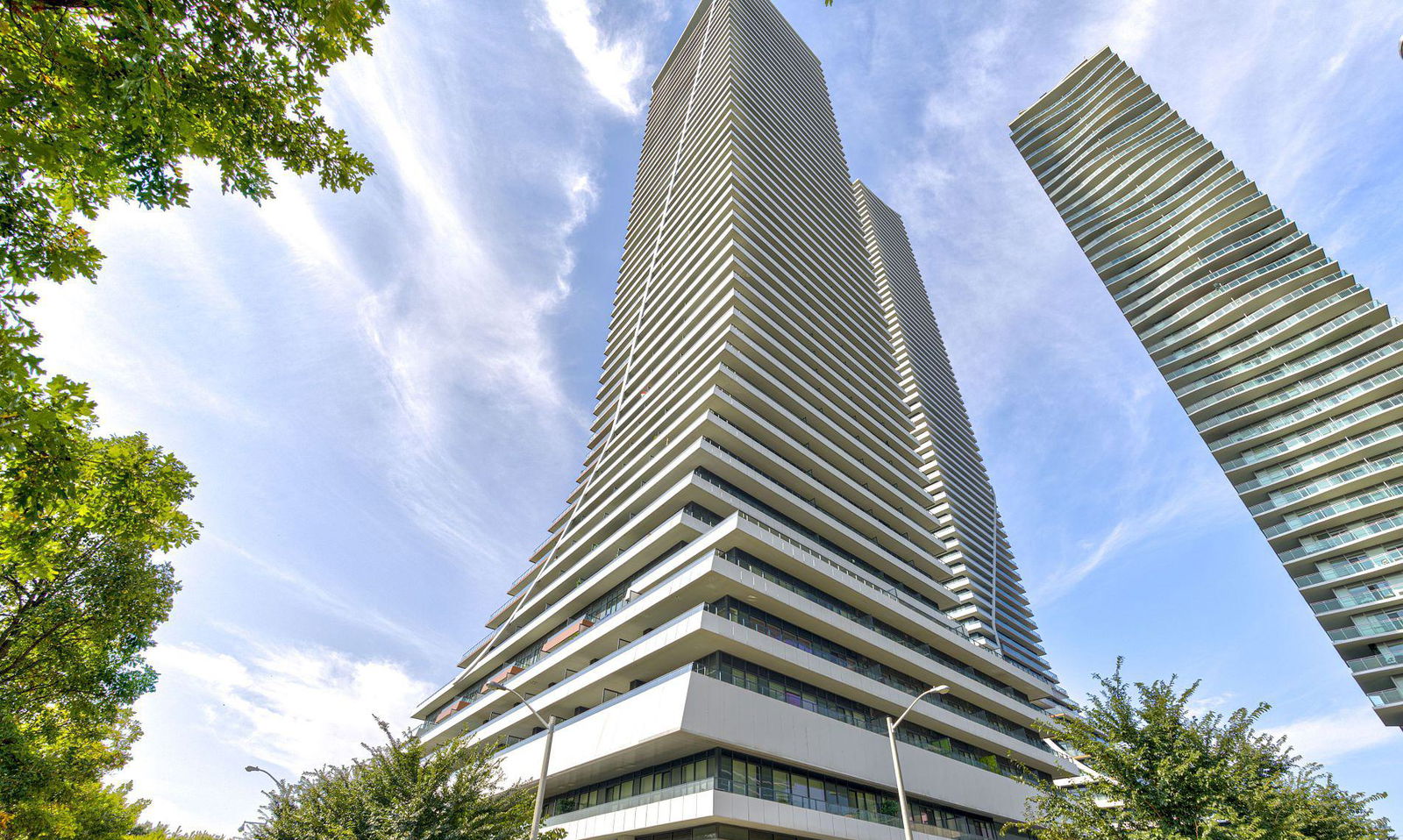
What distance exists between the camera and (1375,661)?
143 ft

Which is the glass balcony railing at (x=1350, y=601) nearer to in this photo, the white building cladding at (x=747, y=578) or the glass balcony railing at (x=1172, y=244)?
the white building cladding at (x=747, y=578)

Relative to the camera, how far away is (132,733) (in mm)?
29547

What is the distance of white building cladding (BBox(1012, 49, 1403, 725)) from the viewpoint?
46.8 m

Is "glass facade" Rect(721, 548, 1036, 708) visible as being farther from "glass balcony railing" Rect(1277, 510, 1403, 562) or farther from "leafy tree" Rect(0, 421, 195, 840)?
"glass balcony railing" Rect(1277, 510, 1403, 562)

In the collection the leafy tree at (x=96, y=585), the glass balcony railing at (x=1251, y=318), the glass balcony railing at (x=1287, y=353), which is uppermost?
the glass balcony railing at (x=1251, y=318)

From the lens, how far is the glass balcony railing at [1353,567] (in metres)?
45.3

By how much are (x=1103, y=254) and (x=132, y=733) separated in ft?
339

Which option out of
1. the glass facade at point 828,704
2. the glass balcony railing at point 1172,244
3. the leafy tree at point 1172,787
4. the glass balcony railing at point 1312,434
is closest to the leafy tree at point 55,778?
the glass facade at point 828,704

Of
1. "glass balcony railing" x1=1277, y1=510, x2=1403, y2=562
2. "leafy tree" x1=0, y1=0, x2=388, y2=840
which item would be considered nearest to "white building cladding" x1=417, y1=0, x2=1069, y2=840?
"leafy tree" x1=0, y1=0, x2=388, y2=840

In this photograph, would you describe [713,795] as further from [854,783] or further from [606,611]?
[606,611]

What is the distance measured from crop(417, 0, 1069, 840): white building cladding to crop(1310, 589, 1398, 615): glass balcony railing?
2501 centimetres

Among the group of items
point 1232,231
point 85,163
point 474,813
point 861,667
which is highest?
point 1232,231

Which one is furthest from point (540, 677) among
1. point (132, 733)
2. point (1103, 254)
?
point (1103, 254)

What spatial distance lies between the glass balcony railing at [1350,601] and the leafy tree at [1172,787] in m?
41.0
